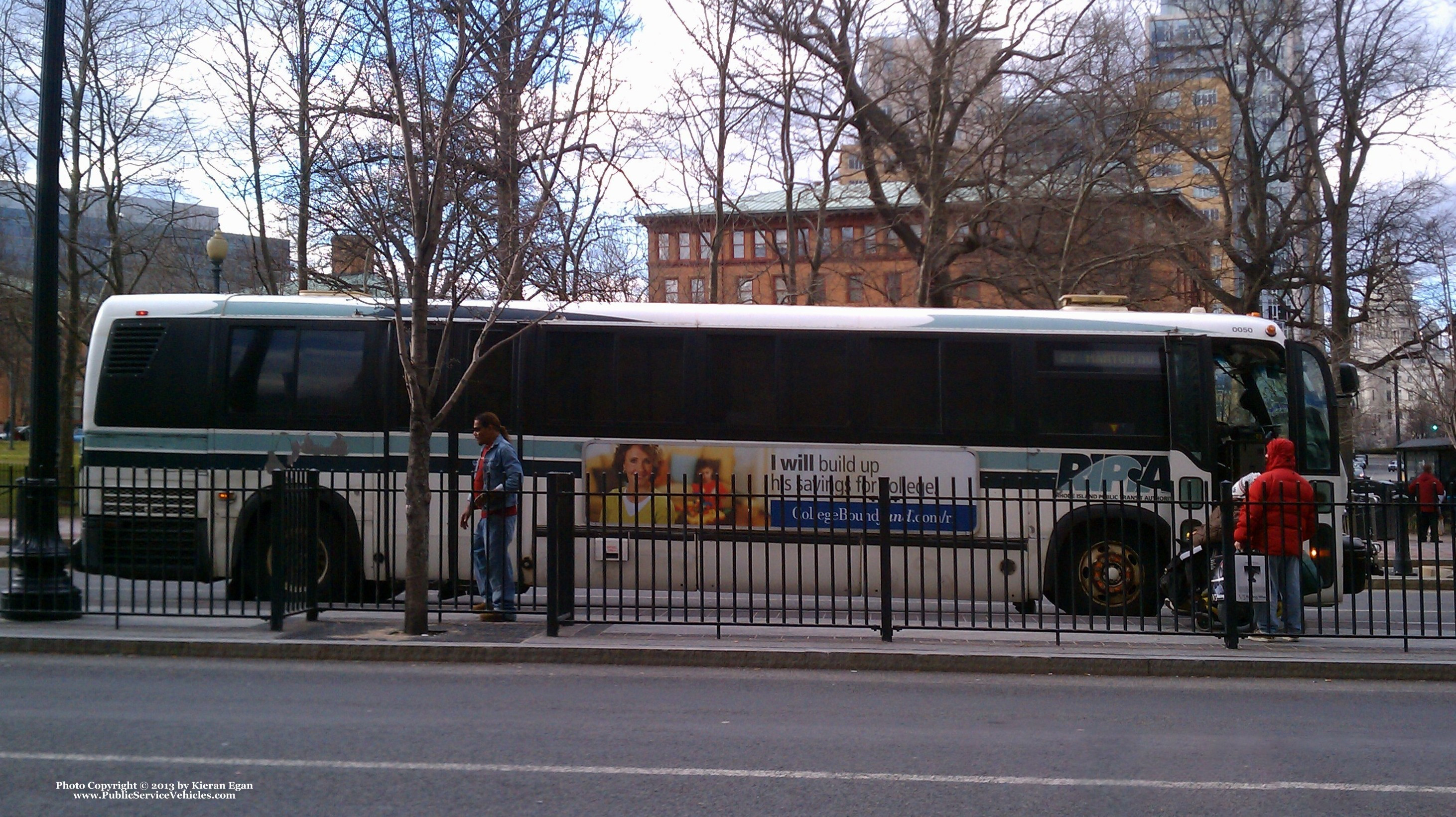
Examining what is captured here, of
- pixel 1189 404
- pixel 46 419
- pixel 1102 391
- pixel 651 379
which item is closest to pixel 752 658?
pixel 651 379

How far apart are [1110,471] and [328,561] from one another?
26.5ft

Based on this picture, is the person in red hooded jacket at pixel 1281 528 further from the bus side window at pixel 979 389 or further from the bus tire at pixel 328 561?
the bus tire at pixel 328 561

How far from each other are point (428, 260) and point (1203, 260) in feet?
82.7

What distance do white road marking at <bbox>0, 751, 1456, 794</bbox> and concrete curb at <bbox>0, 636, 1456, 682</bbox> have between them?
3.24 metres

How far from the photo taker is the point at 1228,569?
9883 millimetres

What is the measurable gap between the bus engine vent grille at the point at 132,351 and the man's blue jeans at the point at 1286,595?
11.6m

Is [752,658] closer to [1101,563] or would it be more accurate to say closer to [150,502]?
[1101,563]

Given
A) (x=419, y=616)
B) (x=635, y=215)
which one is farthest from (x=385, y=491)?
(x=635, y=215)

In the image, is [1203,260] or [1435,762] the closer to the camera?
[1435,762]

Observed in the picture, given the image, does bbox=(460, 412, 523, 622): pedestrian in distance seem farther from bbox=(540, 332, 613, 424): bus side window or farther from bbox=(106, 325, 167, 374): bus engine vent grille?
bbox=(106, 325, 167, 374): bus engine vent grille

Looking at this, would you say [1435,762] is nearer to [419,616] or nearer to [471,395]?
[419,616]

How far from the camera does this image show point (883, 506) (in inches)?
387

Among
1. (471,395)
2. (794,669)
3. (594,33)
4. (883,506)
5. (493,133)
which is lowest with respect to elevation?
(794,669)

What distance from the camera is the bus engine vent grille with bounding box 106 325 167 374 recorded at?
506 inches
